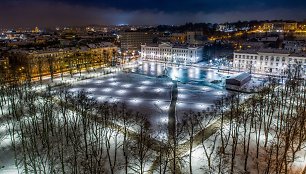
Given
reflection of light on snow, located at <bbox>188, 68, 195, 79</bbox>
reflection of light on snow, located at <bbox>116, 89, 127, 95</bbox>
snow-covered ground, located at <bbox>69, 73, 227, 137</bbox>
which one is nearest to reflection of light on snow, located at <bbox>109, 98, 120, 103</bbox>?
snow-covered ground, located at <bbox>69, 73, 227, 137</bbox>

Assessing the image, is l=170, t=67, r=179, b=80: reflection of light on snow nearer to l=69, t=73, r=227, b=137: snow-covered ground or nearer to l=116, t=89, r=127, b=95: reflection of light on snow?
l=69, t=73, r=227, b=137: snow-covered ground

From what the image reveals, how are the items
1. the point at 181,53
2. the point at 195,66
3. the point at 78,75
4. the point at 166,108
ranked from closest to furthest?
the point at 166,108 → the point at 78,75 → the point at 195,66 → the point at 181,53

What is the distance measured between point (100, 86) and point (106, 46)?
4118 centimetres

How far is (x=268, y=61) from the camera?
196ft

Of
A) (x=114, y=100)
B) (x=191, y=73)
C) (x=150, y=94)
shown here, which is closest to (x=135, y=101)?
(x=114, y=100)

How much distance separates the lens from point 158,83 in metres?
51.4

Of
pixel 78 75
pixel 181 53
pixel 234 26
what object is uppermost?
pixel 234 26

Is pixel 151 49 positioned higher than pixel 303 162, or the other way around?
pixel 151 49

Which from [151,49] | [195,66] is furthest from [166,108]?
[151,49]

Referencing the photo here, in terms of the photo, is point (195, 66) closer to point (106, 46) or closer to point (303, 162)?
point (106, 46)

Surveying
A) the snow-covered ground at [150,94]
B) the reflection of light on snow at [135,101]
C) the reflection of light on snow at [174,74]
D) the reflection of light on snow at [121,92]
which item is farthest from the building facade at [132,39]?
the reflection of light on snow at [135,101]

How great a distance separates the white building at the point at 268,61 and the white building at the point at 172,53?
45.3 feet

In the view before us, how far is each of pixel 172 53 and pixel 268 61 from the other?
30.1 meters

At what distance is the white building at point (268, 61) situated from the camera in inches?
2217
